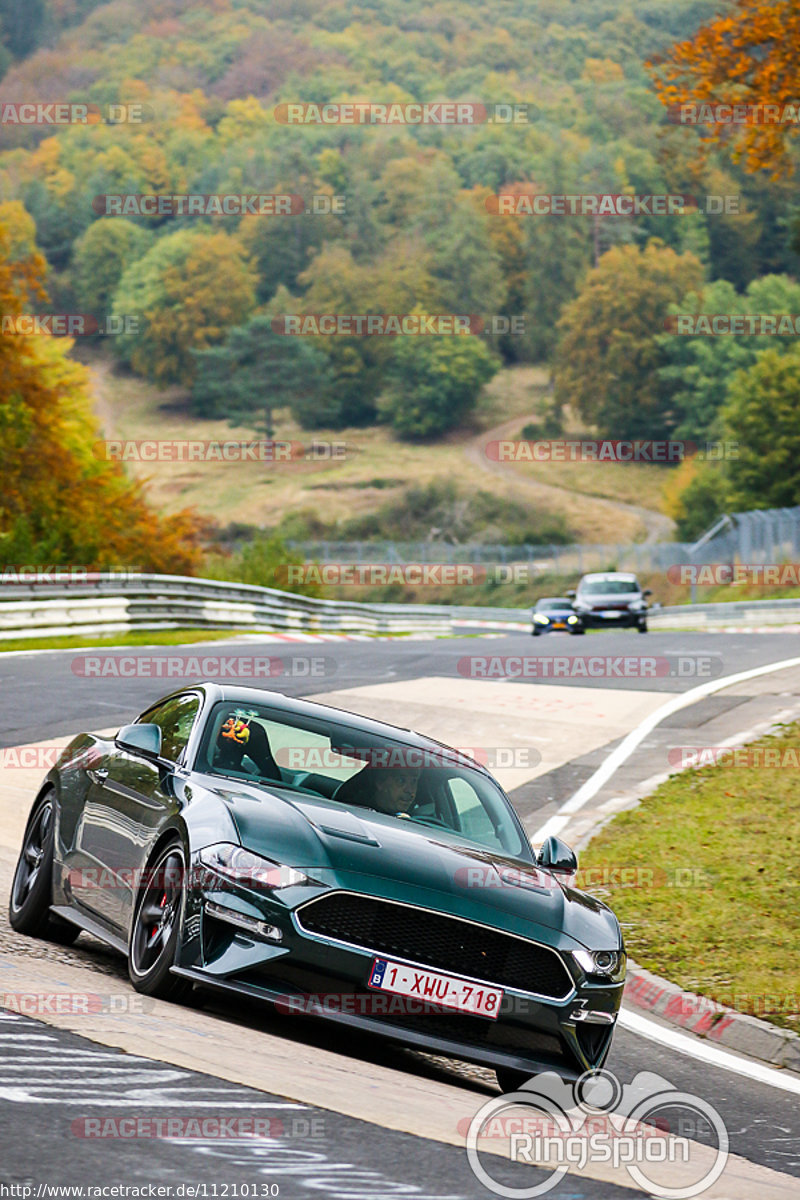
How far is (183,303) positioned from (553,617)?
128037 mm

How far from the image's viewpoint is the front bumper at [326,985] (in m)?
5.90

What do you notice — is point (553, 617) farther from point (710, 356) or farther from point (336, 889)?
point (710, 356)

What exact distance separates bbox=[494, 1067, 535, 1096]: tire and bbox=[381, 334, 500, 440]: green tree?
451ft

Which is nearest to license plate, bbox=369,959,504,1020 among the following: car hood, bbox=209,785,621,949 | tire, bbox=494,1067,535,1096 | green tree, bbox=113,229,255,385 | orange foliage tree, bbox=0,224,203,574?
car hood, bbox=209,785,621,949

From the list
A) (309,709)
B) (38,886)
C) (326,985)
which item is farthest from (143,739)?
(326,985)

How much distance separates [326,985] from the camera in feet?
19.4

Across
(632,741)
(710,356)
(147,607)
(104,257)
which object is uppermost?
(104,257)

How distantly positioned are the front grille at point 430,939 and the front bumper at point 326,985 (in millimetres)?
40

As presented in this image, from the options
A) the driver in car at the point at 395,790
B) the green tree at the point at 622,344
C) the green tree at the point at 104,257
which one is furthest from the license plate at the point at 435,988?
the green tree at the point at 104,257

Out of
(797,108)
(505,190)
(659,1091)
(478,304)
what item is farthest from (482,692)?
(505,190)

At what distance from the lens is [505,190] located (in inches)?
7466

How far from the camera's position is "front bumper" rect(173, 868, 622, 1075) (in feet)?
19.4

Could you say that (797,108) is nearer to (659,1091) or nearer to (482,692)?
(482,692)

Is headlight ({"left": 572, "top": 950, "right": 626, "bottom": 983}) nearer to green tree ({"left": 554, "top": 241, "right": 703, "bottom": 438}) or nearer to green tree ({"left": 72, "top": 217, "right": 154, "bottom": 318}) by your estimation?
green tree ({"left": 554, "top": 241, "right": 703, "bottom": 438})
